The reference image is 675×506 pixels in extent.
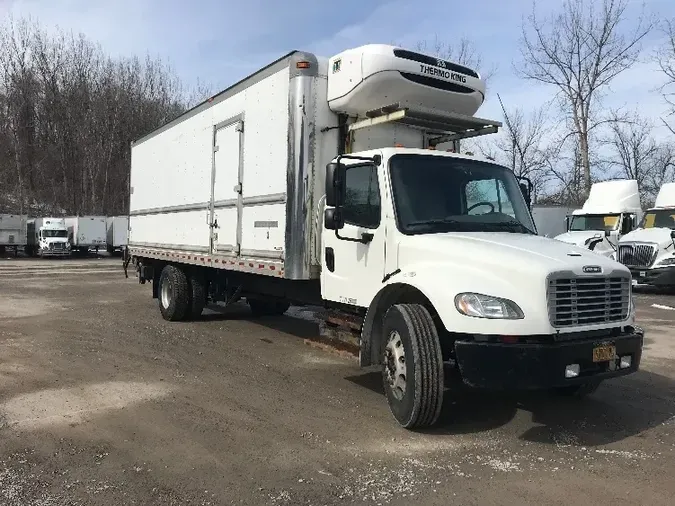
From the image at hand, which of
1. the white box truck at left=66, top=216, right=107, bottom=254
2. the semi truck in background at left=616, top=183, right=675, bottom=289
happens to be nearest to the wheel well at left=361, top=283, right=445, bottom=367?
the semi truck in background at left=616, top=183, right=675, bottom=289

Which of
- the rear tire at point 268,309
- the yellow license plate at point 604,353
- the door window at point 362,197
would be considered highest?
the door window at point 362,197

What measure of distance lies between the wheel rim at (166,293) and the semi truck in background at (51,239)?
29.4 meters

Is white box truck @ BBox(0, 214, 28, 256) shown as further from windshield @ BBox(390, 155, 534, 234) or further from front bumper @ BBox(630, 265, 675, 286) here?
windshield @ BBox(390, 155, 534, 234)

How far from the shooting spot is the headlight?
461 cm

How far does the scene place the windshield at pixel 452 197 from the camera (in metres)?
5.74

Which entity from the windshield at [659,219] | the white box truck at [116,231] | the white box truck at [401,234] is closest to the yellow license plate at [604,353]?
the white box truck at [401,234]

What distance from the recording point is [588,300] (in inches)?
191

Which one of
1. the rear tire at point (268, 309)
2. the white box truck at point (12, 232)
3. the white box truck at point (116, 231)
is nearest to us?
the rear tire at point (268, 309)

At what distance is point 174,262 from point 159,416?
19.0 ft

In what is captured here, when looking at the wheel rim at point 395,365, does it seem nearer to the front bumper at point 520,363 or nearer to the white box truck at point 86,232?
the front bumper at point 520,363

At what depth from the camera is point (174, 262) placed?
436 inches

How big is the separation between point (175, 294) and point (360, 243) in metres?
5.73

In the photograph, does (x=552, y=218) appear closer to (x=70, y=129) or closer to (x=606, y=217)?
(x=606, y=217)

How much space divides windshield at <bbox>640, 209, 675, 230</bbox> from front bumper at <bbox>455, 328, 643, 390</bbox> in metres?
16.4
